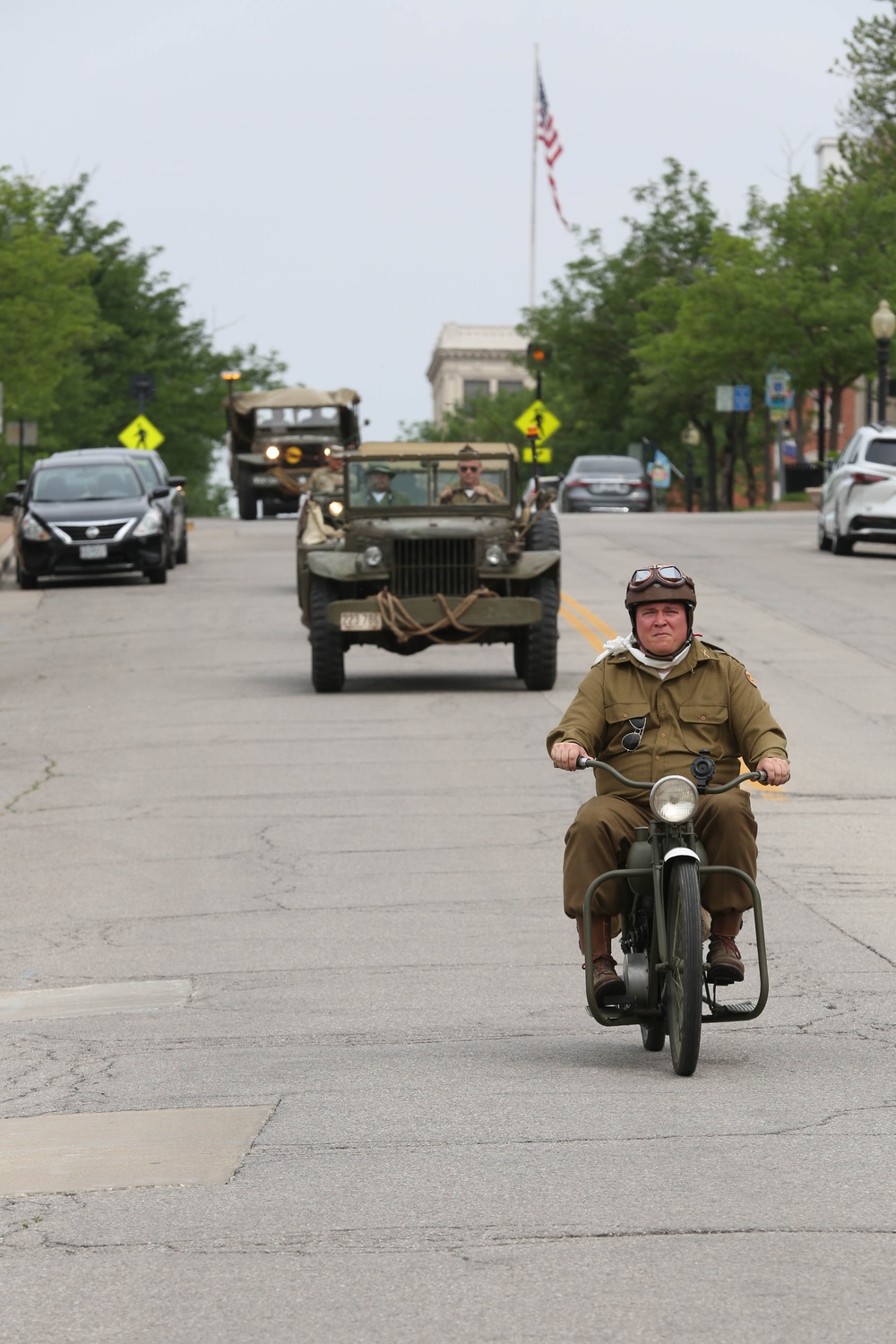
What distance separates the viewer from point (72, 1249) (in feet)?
17.5

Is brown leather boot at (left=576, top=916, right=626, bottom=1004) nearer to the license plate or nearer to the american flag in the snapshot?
the license plate

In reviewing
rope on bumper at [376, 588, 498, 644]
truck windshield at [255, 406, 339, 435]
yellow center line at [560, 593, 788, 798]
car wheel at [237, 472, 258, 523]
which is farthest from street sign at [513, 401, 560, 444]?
rope on bumper at [376, 588, 498, 644]

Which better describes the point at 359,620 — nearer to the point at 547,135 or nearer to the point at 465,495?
the point at 465,495

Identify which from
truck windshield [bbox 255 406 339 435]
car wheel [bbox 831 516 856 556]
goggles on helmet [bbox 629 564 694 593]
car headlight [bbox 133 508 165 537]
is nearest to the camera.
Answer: goggles on helmet [bbox 629 564 694 593]

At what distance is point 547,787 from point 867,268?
43.0 m

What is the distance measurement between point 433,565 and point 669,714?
12.3m

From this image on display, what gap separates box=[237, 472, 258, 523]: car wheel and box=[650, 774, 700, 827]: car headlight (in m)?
41.3

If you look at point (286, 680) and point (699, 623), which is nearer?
point (286, 680)

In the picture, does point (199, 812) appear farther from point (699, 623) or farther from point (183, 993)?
point (699, 623)

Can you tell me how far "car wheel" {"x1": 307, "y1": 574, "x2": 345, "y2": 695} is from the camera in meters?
19.5

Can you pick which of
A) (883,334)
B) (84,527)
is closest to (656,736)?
(84,527)

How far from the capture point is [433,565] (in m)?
19.8

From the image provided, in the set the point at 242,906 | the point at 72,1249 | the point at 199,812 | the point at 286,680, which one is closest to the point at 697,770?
the point at 72,1249

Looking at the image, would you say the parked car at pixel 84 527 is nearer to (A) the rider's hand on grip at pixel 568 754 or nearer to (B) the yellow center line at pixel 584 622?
(B) the yellow center line at pixel 584 622
